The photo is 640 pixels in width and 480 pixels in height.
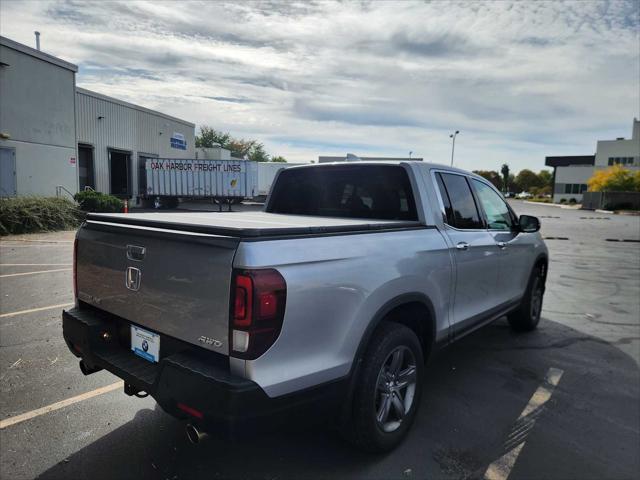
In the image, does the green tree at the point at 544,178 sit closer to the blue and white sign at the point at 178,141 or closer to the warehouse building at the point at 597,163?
the warehouse building at the point at 597,163

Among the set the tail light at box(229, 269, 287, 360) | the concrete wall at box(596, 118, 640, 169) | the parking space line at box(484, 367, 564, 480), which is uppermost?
the concrete wall at box(596, 118, 640, 169)

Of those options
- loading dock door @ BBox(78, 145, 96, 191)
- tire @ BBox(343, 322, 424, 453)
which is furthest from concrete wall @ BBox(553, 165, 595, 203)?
tire @ BBox(343, 322, 424, 453)

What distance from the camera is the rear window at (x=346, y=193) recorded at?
12.0 ft

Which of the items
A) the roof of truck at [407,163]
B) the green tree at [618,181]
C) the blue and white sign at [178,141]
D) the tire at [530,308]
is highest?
the blue and white sign at [178,141]

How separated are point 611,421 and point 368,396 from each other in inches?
85.1

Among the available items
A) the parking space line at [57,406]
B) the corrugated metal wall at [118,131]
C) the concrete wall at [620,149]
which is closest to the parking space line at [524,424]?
the parking space line at [57,406]

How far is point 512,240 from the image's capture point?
4.58 meters

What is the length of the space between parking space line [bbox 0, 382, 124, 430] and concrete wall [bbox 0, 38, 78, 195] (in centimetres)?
1788

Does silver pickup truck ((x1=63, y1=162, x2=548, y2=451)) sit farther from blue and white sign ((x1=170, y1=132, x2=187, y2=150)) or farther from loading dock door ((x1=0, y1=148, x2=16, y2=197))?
blue and white sign ((x1=170, y1=132, x2=187, y2=150))

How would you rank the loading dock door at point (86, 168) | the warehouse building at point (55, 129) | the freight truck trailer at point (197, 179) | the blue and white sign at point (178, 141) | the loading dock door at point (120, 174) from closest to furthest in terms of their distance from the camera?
the warehouse building at point (55, 129), the loading dock door at point (86, 168), the freight truck trailer at point (197, 179), the loading dock door at point (120, 174), the blue and white sign at point (178, 141)

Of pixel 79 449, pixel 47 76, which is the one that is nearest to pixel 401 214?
pixel 79 449

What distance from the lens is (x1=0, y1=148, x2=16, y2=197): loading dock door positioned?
1747 cm

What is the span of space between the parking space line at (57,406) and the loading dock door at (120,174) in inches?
1052

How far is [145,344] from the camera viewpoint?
257 centimetres
